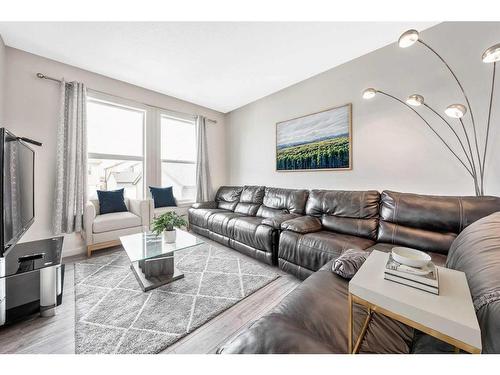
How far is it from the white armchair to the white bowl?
9.81ft

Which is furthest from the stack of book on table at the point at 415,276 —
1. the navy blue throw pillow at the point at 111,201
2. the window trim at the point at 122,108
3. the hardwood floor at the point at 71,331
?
the window trim at the point at 122,108

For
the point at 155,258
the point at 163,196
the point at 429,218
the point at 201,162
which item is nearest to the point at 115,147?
the point at 163,196

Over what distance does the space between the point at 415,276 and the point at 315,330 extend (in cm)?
42

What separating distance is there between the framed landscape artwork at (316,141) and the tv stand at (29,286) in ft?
9.72

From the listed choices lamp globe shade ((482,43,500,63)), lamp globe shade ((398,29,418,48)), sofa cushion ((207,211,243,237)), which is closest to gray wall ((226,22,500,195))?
lamp globe shade ((482,43,500,63))

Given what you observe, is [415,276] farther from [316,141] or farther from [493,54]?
[316,141]

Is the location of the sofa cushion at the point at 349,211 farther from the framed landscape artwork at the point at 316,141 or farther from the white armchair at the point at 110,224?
the white armchair at the point at 110,224

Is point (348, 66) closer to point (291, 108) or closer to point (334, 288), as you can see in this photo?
point (291, 108)

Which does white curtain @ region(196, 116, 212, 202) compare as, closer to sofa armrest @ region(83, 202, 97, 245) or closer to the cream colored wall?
the cream colored wall

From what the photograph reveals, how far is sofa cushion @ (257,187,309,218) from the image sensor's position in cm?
264

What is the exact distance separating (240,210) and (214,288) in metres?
1.65

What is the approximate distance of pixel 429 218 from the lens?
165 cm

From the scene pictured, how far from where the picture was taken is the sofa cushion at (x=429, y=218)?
4.93 feet

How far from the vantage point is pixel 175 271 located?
2.00 meters
